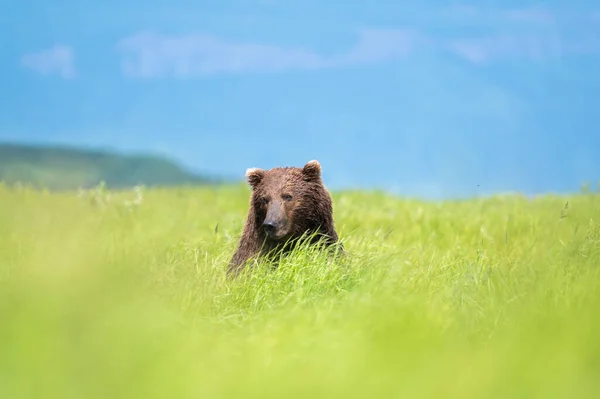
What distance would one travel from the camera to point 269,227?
7195 mm

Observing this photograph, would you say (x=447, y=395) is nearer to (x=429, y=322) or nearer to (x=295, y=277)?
(x=429, y=322)

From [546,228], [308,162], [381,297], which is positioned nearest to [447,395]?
[381,297]

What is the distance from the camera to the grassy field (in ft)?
10.7

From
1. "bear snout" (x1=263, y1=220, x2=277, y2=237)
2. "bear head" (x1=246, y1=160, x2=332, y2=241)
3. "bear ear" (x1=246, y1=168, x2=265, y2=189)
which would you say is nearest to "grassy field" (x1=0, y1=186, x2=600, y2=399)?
"bear snout" (x1=263, y1=220, x2=277, y2=237)

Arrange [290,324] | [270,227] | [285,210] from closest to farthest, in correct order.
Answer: [290,324]
[270,227]
[285,210]

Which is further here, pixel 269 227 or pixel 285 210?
pixel 285 210

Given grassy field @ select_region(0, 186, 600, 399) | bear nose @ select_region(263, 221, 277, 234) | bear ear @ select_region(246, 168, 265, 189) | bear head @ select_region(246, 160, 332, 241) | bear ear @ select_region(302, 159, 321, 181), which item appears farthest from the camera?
bear ear @ select_region(246, 168, 265, 189)

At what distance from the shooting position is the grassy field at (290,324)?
3.26 meters

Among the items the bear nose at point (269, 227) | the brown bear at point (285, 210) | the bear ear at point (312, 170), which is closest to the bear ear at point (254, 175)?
the brown bear at point (285, 210)

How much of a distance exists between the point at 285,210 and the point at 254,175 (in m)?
0.60

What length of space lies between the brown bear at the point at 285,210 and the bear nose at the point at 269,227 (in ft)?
0.08

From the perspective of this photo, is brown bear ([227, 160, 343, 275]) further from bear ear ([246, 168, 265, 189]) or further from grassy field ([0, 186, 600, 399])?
grassy field ([0, 186, 600, 399])

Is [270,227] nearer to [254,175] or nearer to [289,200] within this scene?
[289,200]

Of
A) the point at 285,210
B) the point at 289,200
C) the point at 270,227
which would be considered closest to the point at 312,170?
the point at 289,200
